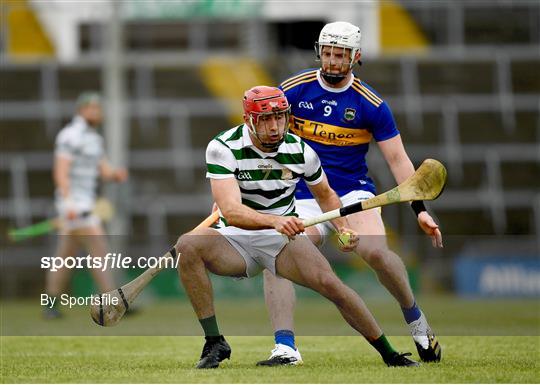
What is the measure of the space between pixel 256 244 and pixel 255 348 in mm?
1947

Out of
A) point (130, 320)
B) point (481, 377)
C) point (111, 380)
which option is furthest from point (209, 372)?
point (130, 320)

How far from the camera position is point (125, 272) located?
14.6 m

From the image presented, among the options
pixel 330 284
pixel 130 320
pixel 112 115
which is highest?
pixel 112 115

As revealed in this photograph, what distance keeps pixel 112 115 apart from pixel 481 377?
11134 millimetres

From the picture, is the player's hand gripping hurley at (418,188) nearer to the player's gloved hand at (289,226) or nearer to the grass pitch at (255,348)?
the player's gloved hand at (289,226)

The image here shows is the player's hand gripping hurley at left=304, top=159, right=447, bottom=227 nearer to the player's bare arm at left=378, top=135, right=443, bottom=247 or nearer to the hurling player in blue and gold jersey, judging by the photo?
the hurling player in blue and gold jersey

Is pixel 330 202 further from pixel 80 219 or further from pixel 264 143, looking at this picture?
pixel 80 219

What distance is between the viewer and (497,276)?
17.4m

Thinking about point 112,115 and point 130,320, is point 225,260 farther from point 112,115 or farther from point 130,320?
point 112,115

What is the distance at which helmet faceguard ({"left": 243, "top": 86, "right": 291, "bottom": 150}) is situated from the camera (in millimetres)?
7867

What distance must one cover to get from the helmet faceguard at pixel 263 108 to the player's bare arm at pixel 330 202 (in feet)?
1.40

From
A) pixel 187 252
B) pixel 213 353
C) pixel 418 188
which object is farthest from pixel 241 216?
pixel 418 188

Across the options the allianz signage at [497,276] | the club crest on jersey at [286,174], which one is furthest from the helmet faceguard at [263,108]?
the allianz signage at [497,276]

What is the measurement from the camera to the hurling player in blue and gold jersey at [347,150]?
8.59 metres
